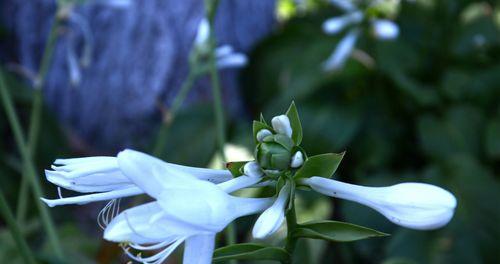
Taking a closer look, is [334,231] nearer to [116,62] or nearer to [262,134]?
[262,134]

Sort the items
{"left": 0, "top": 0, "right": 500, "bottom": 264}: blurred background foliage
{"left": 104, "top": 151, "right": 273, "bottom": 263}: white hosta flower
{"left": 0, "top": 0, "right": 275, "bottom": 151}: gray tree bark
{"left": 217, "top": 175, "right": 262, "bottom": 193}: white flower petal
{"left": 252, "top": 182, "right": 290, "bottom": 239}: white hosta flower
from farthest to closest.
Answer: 1. {"left": 0, "top": 0, "right": 275, "bottom": 151}: gray tree bark
2. {"left": 0, "top": 0, "right": 500, "bottom": 264}: blurred background foliage
3. {"left": 217, "top": 175, "right": 262, "bottom": 193}: white flower petal
4. {"left": 252, "top": 182, "right": 290, "bottom": 239}: white hosta flower
5. {"left": 104, "top": 151, "right": 273, "bottom": 263}: white hosta flower

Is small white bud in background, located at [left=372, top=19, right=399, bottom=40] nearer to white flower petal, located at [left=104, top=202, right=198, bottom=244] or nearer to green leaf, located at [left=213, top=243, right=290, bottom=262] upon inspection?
green leaf, located at [left=213, top=243, right=290, bottom=262]

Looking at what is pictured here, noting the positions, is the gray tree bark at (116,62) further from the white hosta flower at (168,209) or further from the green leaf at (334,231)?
the white hosta flower at (168,209)

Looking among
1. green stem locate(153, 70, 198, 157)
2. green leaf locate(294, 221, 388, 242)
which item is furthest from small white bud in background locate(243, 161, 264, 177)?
green stem locate(153, 70, 198, 157)

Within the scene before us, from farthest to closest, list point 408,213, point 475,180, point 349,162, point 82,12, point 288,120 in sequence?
point 349,162 < point 82,12 < point 475,180 < point 288,120 < point 408,213

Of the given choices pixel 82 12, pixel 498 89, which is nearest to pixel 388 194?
pixel 82 12

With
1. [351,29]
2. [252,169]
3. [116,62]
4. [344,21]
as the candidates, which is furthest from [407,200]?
[351,29]

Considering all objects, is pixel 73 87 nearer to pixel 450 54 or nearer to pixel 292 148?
pixel 450 54

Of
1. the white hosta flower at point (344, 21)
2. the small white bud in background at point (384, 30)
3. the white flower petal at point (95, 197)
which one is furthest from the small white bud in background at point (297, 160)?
the white hosta flower at point (344, 21)
